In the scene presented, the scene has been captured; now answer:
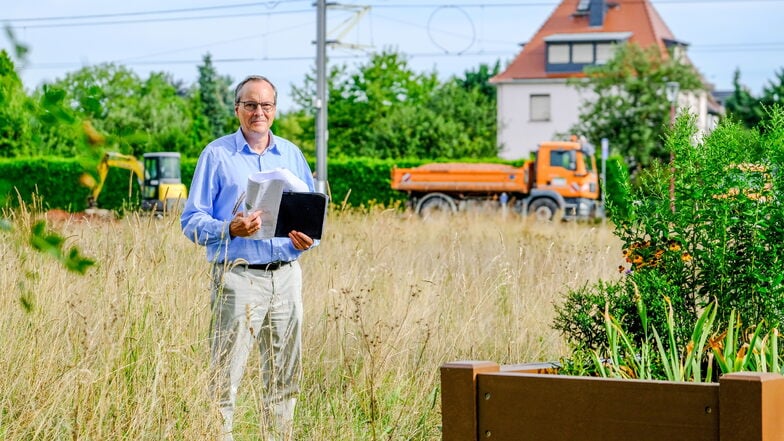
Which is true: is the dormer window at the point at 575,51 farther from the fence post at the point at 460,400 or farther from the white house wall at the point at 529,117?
the fence post at the point at 460,400

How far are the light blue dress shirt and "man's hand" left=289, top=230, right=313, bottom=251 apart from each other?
0.16 meters

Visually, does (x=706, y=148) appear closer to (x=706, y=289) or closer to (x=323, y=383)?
(x=706, y=289)

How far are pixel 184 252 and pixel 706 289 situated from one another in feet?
10.8

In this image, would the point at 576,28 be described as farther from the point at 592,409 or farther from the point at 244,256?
the point at 592,409

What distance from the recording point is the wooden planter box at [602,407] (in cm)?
217

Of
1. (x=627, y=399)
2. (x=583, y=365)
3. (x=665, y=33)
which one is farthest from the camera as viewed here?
(x=665, y=33)

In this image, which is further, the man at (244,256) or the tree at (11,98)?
the man at (244,256)

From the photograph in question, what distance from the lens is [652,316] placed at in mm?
3232

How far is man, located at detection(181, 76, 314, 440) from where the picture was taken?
4.06 metres

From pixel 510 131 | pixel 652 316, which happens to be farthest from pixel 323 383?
pixel 510 131

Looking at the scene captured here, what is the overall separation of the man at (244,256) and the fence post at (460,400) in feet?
5.01

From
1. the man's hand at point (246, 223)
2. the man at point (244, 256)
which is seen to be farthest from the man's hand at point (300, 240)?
the man's hand at point (246, 223)

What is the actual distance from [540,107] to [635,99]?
43.2 ft

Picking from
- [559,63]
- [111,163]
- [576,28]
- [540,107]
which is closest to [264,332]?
[111,163]
